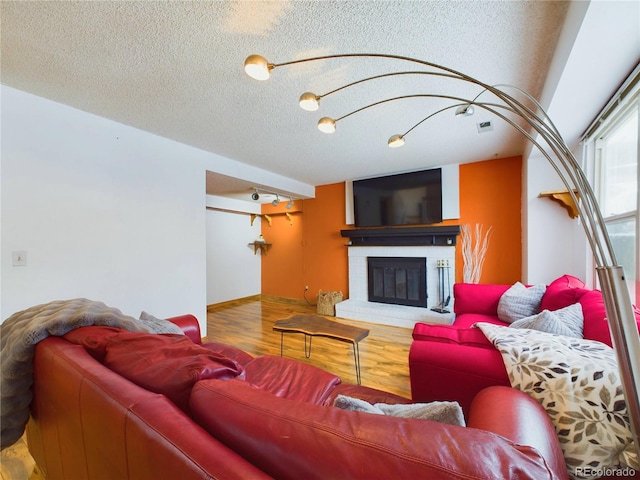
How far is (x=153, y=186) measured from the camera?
270 centimetres

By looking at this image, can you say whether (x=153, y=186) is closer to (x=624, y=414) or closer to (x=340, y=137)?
(x=340, y=137)

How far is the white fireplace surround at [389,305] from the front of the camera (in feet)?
12.0

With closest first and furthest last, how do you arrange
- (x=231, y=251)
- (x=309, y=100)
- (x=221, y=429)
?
(x=221, y=429)
(x=309, y=100)
(x=231, y=251)

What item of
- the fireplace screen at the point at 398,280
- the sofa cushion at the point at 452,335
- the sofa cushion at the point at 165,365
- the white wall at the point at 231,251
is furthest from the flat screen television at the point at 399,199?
the sofa cushion at the point at 165,365

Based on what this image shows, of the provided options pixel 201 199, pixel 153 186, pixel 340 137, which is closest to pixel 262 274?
pixel 201 199

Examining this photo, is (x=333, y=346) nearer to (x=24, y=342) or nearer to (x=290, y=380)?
(x=290, y=380)

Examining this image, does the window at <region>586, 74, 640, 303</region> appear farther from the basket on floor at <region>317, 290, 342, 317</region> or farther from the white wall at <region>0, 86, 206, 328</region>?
the white wall at <region>0, 86, 206, 328</region>

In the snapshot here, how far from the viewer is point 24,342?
1061mm

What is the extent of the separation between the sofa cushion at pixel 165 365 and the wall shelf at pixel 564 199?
339 cm

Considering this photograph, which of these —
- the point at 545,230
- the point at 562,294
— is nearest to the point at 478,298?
the point at 562,294

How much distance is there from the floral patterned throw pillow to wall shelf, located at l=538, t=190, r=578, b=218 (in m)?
2.36

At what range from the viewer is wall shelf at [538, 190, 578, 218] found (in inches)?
105

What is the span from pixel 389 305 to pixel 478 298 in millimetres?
→ 1677

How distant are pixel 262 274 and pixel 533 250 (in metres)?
4.86
